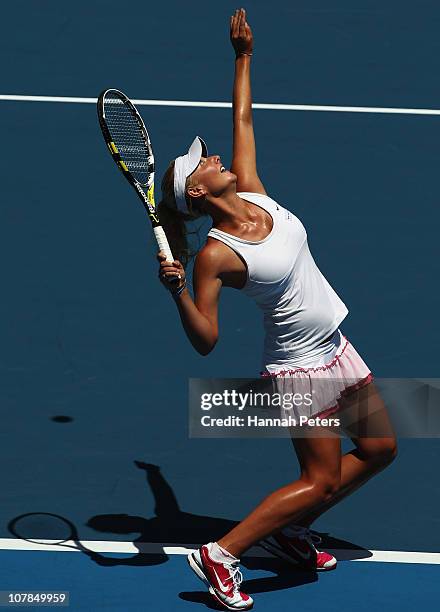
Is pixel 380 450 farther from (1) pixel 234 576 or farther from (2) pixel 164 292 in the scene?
(2) pixel 164 292

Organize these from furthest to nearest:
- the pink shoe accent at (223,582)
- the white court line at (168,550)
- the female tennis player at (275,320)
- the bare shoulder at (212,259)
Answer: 1. the white court line at (168,550)
2. the pink shoe accent at (223,582)
3. the female tennis player at (275,320)
4. the bare shoulder at (212,259)

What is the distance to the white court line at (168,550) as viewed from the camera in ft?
25.7

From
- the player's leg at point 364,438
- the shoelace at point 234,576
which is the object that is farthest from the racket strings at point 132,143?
the shoelace at point 234,576

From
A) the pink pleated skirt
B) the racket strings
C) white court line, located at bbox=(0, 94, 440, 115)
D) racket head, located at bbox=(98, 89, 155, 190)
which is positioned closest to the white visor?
racket head, located at bbox=(98, 89, 155, 190)

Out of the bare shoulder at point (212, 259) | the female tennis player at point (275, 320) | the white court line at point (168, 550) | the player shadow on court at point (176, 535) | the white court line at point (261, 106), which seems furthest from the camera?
the white court line at point (261, 106)

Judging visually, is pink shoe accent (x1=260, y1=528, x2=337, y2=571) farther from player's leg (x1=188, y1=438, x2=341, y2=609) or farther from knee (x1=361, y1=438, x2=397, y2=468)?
knee (x1=361, y1=438, x2=397, y2=468)

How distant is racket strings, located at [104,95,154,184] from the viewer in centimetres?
794

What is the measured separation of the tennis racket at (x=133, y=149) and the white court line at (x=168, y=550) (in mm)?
1787

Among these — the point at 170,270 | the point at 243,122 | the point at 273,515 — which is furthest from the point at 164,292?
the point at 170,270

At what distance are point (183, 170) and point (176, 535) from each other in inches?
79.2

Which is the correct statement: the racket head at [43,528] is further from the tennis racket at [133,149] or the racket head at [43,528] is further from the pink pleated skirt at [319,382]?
the tennis racket at [133,149]

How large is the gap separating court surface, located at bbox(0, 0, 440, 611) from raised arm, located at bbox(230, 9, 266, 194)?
1.76 metres

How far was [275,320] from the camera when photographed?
7.36 m

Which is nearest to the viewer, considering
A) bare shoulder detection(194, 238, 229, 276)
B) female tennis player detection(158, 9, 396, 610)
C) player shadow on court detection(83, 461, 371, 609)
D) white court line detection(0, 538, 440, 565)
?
bare shoulder detection(194, 238, 229, 276)
